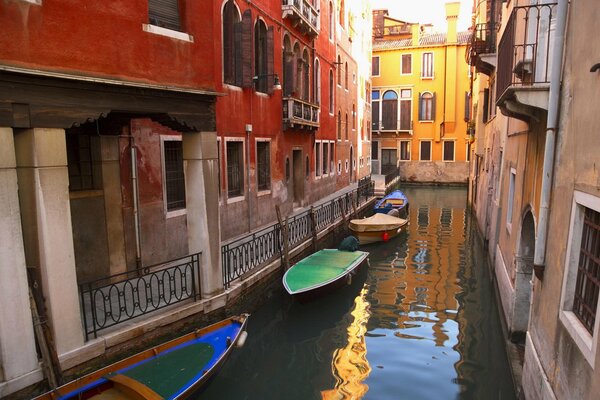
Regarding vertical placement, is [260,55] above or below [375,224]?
above

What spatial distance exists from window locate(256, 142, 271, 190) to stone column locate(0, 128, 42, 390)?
9519 millimetres

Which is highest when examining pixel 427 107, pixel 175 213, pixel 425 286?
pixel 427 107

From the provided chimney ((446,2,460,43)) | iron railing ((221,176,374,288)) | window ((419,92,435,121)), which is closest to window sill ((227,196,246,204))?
iron railing ((221,176,374,288))

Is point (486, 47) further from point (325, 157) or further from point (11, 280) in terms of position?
point (11, 280)

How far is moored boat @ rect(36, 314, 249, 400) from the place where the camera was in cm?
514

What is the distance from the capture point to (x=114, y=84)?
5863 millimetres

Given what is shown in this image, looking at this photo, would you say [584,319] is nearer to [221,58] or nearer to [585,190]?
[585,190]

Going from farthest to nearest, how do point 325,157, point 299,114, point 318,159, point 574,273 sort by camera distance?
1. point 325,157
2. point 318,159
3. point 299,114
4. point 574,273

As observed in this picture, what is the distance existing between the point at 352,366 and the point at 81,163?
5.84m

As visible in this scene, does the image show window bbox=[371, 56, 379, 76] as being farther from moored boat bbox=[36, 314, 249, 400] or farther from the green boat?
moored boat bbox=[36, 314, 249, 400]

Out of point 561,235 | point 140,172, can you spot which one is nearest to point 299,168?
point 140,172

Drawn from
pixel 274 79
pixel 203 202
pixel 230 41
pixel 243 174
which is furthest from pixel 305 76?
pixel 203 202

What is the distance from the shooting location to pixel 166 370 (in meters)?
5.90

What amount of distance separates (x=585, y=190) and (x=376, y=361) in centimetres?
493
